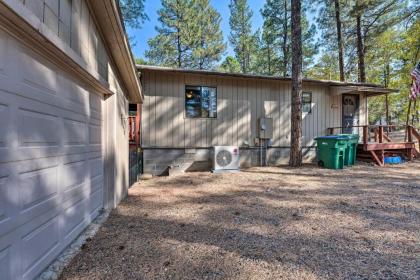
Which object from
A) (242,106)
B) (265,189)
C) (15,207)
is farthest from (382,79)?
(15,207)

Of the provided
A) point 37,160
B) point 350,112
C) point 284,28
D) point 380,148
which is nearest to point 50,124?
point 37,160

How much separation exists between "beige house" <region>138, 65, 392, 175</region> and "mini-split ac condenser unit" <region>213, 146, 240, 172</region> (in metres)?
0.56

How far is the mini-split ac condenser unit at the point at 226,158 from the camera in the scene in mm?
7477

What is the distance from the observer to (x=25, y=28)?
1580 millimetres

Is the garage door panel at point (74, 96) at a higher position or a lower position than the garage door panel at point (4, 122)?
higher

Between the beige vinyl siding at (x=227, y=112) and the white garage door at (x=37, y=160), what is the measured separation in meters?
4.65

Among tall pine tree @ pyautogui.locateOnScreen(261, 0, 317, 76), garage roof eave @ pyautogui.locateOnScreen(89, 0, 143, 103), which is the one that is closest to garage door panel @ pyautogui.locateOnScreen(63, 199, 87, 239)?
garage roof eave @ pyautogui.locateOnScreen(89, 0, 143, 103)

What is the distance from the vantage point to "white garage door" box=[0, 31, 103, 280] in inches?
59.6

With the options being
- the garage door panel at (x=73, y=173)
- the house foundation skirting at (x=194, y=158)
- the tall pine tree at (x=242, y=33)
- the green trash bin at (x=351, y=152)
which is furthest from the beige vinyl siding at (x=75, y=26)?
the tall pine tree at (x=242, y=33)

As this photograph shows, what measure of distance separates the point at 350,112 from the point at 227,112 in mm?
5612

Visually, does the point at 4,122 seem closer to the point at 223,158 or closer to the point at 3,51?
the point at 3,51

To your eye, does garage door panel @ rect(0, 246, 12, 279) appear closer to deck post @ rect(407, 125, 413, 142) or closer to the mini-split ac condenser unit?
the mini-split ac condenser unit

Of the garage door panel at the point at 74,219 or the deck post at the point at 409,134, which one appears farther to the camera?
the deck post at the point at 409,134

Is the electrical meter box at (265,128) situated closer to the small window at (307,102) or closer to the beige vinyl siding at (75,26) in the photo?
the small window at (307,102)
